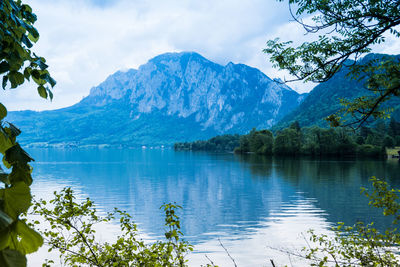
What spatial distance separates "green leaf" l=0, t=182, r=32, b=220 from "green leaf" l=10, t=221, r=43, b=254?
1.8 inches

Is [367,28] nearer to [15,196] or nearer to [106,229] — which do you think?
[15,196]

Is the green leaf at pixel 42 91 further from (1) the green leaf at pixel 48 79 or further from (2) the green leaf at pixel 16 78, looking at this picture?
(2) the green leaf at pixel 16 78

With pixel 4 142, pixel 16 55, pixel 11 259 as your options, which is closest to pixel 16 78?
pixel 16 55

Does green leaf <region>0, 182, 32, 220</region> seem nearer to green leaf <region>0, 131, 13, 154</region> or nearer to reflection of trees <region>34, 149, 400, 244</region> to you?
green leaf <region>0, 131, 13, 154</region>

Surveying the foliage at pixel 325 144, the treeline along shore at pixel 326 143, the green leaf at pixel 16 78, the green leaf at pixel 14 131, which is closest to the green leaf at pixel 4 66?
the green leaf at pixel 16 78

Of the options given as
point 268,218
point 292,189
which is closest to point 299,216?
point 268,218

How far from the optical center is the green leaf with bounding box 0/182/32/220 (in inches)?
46.5

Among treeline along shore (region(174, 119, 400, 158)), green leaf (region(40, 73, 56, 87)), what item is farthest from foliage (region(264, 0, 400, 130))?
treeline along shore (region(174, 119, 400, 158))

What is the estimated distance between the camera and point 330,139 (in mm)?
116812

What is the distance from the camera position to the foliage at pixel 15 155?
1.09 metres

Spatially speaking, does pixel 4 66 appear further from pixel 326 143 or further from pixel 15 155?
pixel 326 143

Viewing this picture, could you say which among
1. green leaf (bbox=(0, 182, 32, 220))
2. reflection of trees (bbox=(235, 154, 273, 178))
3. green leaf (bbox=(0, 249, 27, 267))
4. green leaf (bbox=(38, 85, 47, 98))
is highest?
green leaf (bbox=(38, 85, 47, 98))

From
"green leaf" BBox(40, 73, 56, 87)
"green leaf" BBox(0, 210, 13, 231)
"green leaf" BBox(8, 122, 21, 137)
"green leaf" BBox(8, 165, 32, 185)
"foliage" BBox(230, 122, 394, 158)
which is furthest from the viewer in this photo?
"foliage" BBox(230, 122, 394, 158)

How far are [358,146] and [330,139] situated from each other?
414 inches
